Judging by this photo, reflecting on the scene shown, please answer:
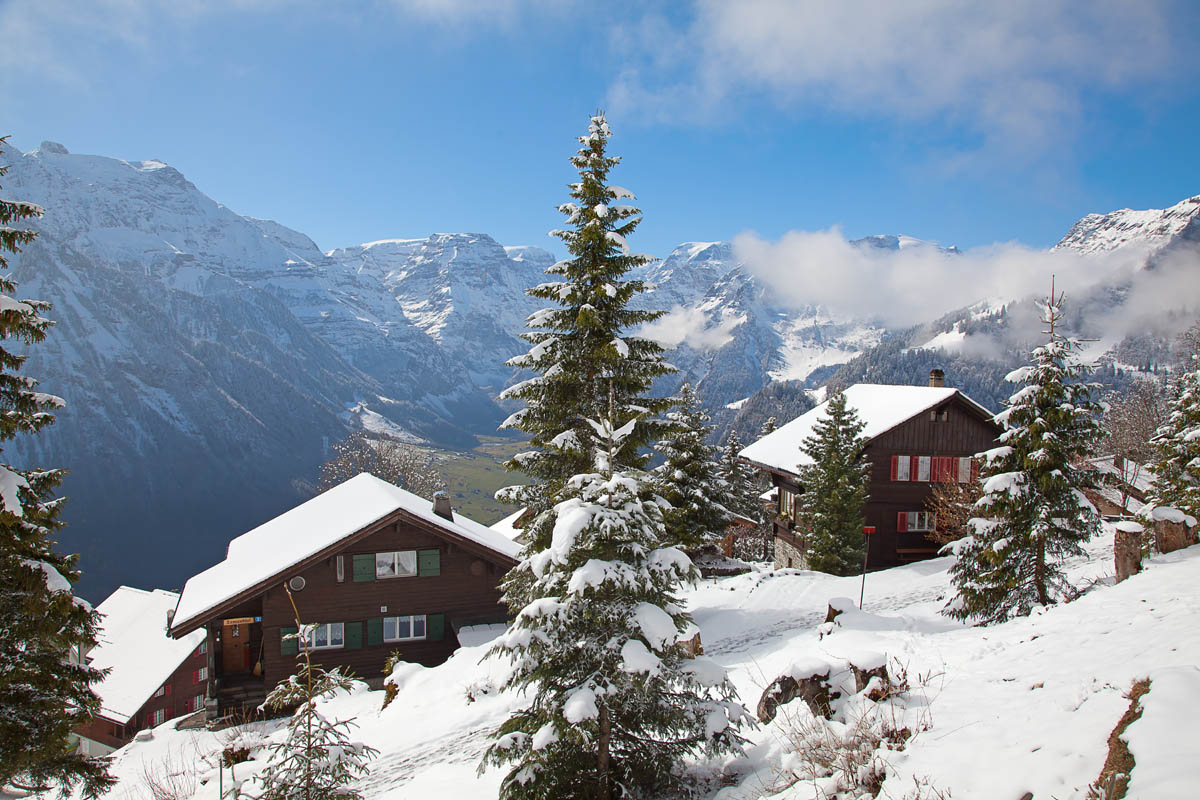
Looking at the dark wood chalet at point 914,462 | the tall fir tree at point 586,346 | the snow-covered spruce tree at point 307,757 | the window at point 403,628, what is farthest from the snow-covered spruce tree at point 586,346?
the dark wood chalet at point 914,462

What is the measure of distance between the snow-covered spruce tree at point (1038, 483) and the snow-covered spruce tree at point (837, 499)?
12364 millimetres

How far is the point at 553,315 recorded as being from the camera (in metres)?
16.2

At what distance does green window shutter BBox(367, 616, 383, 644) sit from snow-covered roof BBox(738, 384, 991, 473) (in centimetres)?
2130

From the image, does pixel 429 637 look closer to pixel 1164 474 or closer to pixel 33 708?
pixel 33 708

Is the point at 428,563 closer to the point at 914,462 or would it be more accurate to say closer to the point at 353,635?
the point at 353,635

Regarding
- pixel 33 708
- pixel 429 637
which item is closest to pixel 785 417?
pixel 429 637

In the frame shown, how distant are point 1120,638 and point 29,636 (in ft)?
63.1

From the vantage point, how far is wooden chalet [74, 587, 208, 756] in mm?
41031

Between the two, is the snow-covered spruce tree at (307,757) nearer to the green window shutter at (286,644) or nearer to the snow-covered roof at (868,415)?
the green window shutter at (286,644)

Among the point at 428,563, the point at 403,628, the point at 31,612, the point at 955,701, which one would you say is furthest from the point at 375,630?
the point at 955,701

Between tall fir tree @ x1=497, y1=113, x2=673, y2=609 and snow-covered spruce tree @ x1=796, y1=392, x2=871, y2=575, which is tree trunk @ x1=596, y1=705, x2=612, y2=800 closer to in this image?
tall fir tree @ x1=497, y1=113, x2=673, y2=609

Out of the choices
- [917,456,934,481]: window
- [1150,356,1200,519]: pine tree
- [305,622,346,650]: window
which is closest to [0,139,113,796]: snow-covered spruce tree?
[305,622,346,650]: window

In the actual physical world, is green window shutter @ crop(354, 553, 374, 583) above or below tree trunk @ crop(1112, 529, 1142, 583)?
below

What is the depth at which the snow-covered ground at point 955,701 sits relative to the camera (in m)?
5.88
